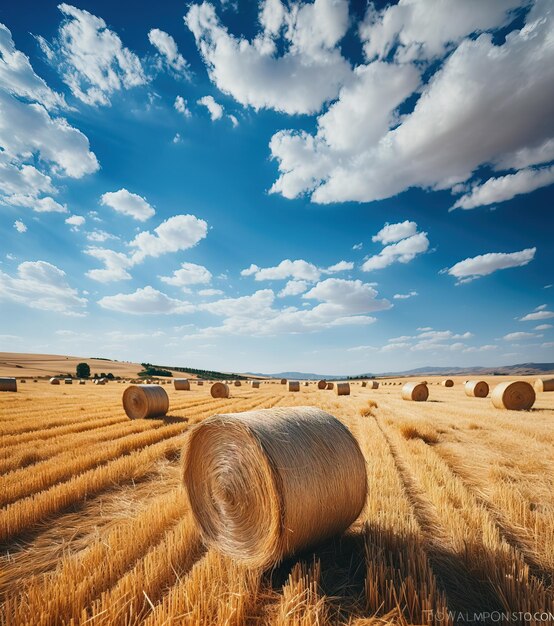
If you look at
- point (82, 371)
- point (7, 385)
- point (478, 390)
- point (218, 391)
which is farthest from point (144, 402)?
point (82, 371)

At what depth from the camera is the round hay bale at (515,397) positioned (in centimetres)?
1659

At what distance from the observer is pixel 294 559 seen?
4051 mm

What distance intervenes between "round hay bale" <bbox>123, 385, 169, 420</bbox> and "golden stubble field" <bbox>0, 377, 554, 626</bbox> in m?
6.64

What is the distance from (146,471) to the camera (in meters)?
7.20

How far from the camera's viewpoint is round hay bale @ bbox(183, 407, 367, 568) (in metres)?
3.79

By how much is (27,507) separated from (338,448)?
4.50m

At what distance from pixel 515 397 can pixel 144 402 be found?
16.7 metres

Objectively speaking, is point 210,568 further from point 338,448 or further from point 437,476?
point 437,476

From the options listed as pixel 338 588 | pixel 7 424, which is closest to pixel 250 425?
pixel 338 588

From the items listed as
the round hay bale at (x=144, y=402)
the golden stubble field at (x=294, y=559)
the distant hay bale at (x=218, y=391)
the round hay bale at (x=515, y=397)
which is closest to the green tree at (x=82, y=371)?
the distant hay bale at (x=218, y=391)

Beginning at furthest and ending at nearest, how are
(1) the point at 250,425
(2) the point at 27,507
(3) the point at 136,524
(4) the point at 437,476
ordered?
(4) the point at 437,476 < (2) the point at 27,507 < (3) the point at 136,524 < (1) the point at 250,425

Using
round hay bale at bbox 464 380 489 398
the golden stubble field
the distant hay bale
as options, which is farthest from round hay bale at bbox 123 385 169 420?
round hay bale at bbox 464 380 489 398

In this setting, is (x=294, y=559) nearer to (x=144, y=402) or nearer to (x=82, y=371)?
(x=144, y=402)

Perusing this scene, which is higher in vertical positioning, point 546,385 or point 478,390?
point 546,385
